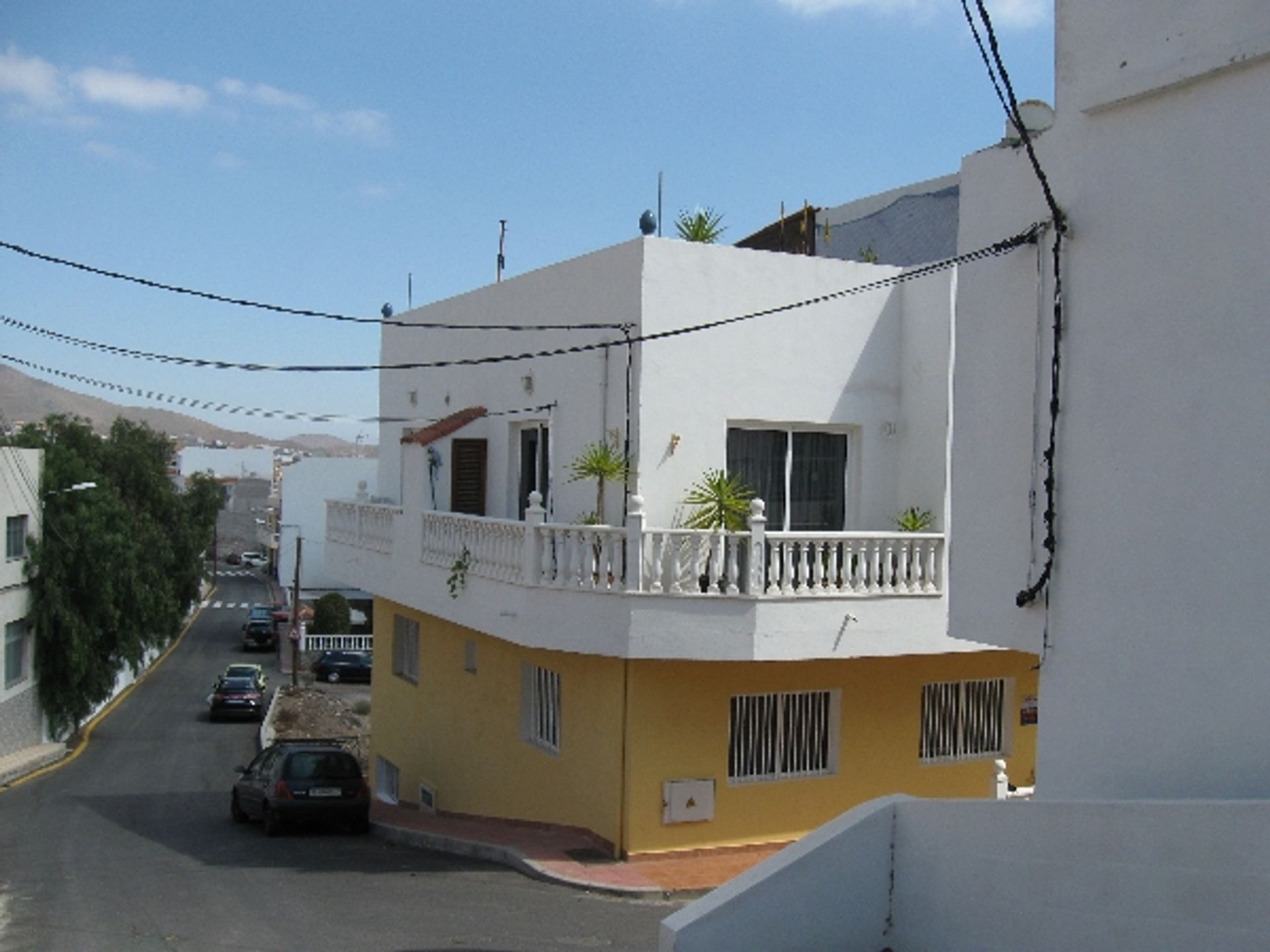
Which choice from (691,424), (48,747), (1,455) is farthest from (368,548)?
(48,747)

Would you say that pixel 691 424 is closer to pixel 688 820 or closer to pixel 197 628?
pixel 688 820

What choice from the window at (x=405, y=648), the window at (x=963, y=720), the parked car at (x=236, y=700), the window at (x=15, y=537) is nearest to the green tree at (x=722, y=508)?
the window at (x=963, y=720)

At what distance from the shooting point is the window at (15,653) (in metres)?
29.2

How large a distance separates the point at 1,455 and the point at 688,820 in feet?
75.5

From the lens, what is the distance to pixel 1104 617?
22.3 ft

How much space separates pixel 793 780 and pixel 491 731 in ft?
13.0

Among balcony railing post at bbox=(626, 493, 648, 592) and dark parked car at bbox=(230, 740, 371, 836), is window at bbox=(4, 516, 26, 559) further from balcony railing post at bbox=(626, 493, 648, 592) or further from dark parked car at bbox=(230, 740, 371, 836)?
balcony railing post at bbox=(626, 493, 648, 592)

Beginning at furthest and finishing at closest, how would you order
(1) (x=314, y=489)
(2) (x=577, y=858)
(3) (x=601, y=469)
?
(1) (x=314, y=489) → (3) (x=601, y=469) → (2) (x=577, y=858)

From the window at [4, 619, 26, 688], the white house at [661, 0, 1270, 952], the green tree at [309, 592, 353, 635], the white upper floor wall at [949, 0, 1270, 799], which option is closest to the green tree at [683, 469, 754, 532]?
the white upper floor wall at [949, 0, 1270, 799]

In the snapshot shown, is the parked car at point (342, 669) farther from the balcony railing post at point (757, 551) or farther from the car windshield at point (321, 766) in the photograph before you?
the balcony railing post at point (757, 551)

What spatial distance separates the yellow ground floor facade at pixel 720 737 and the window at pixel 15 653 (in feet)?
60.8

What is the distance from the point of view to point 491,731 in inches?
588

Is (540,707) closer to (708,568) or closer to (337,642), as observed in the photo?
(708,568)

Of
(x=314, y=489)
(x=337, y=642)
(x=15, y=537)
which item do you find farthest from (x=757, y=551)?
(x=314, y=489)
